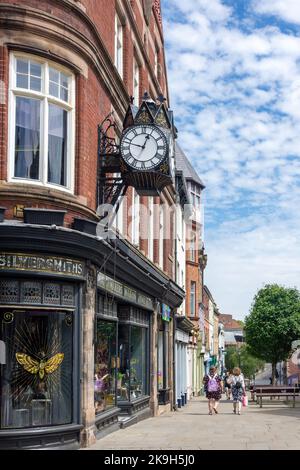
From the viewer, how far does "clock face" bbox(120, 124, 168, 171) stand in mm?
14992

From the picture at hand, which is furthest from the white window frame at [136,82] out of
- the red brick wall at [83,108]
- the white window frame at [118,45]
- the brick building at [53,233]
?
the brick building at [53,233]

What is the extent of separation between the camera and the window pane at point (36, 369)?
12086 mm

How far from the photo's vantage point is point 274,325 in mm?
44719

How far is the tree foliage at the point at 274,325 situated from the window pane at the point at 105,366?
28.8 metres

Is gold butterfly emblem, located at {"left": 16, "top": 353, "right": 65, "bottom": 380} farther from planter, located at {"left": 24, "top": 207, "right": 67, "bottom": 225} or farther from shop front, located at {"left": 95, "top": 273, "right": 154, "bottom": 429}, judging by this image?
planter, located at {"left": 24, "top": 207, "right": 67, "bottom": 225}

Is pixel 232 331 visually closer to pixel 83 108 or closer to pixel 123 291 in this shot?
pixel 123 291

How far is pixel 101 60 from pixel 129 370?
8526 mm

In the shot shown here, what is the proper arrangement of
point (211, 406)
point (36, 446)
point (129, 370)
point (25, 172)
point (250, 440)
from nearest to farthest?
1. point (36, 446)
2. point (25, 172)
3. point (250, 440)
4. point (129, 370)
5. point (211, 406)

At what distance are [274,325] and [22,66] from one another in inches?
1358

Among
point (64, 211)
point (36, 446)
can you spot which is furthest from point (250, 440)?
point (64, 211)

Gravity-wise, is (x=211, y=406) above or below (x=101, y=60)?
below

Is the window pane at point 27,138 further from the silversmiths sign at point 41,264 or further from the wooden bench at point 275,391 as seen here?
the wooden bench at point 275,391

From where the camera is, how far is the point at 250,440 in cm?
1463

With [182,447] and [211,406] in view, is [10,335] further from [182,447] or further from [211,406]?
[211,406]
